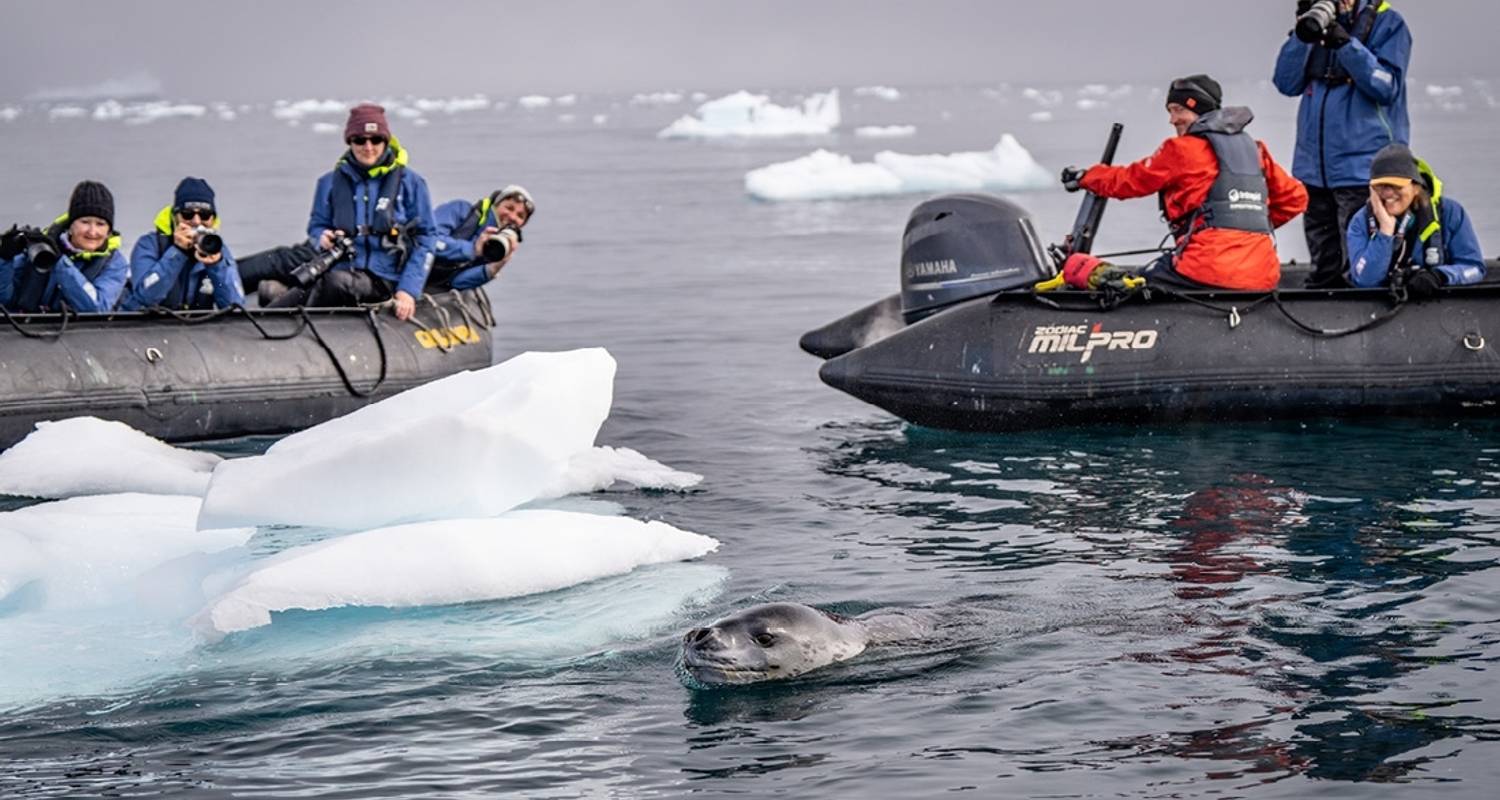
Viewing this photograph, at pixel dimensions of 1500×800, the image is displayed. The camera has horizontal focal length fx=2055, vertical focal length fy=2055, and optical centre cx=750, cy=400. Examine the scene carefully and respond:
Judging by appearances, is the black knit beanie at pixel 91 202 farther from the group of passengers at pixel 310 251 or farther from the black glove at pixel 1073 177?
the black glove at pixel 1073 177

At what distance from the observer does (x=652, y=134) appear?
195 ft

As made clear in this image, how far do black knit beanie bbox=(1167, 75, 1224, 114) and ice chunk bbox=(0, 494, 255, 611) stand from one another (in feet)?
16.9

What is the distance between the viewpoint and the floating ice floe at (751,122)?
52.7m

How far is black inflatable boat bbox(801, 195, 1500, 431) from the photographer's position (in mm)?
10234

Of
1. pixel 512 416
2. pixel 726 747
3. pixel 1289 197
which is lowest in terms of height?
pixel 726 747

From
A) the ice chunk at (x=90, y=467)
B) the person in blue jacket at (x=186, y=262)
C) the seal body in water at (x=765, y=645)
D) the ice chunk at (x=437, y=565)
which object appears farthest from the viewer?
the person in blue jacket at (x=186, y=262)

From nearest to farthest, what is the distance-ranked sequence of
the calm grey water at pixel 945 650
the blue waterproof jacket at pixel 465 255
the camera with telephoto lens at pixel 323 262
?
1. the calm grey water at pixel 945 650
2. the camera with telephoto lens at pixel 323 262
3. the blue waterproof jacket at pixel 465 255

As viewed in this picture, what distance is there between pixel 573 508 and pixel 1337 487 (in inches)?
133

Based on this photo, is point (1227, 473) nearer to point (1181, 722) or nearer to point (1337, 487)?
point (1337, 487)

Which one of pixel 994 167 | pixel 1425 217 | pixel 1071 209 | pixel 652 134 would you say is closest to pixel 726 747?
pixel 1425 217

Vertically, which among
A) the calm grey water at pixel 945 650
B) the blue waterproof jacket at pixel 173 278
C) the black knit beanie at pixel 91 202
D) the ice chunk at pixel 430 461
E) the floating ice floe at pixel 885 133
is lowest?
the calm grey water at pixel 945 650

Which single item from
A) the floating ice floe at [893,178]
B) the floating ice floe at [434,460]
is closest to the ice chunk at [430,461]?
the floating ice floe at [434,460]

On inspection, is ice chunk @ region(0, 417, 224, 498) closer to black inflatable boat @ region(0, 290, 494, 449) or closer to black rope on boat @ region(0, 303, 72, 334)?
black inflatable boat @ region(0, 290, 494, 449)

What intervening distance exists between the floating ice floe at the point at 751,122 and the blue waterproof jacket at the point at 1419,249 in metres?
42.2
